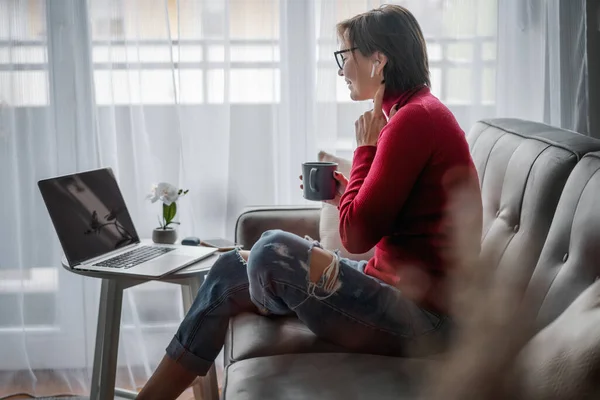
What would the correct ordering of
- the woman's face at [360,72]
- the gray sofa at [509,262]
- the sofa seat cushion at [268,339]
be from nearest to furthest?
1. the gray sofa at [509,262]
2. the sofa seat cushion at [268,339]
3. the woman's face at [360,72]

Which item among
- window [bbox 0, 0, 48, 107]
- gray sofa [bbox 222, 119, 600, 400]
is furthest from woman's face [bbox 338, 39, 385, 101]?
window [bbox 0, 0, 48, 107]

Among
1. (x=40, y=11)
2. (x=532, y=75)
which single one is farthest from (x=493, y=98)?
(x=40, y=11)

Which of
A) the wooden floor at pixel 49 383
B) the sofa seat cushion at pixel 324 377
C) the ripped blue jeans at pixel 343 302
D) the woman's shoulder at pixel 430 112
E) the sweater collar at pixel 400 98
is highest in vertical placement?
the sweater collar at pixel 400 98

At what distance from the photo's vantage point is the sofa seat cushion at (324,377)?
1330 mm

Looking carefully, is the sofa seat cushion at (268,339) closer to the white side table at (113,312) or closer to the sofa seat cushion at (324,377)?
the sofa seat cushion at (324,377)

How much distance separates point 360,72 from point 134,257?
2.64 feet

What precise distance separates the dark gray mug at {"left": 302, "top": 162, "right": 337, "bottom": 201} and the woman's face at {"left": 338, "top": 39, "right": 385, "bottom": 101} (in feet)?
0.62

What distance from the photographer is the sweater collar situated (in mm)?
1646

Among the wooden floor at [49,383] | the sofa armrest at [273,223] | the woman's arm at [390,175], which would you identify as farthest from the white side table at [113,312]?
the woman's arm at [390,175]

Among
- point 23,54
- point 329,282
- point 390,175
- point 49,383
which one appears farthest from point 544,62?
point 49,383

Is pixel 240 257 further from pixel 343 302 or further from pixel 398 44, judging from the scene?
pixel 398 44

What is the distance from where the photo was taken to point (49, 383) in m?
2.56

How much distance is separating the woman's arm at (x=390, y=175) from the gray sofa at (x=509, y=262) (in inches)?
9.6

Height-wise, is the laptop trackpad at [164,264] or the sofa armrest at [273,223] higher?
the sofa armrest at [273,223]
